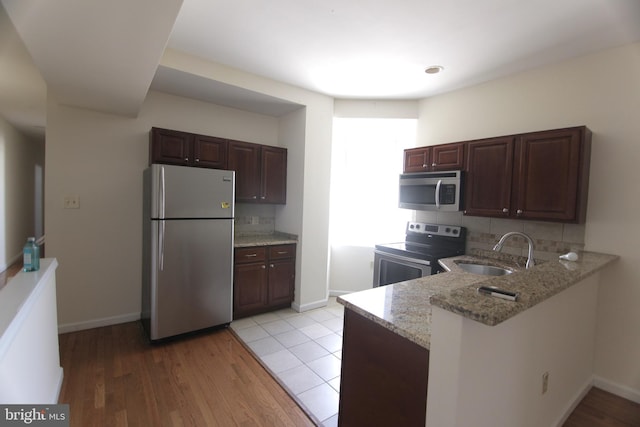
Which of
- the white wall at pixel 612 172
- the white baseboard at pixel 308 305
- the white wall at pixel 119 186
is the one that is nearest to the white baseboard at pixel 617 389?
the white wall at pixel 612 172

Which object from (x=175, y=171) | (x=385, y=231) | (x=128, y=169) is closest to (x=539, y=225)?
(x=385, y=231)

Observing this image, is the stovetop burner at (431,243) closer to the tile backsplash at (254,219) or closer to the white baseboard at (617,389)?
the white baseboard at (617,389)

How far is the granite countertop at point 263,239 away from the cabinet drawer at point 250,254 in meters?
0.06

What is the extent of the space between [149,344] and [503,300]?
9.22 ft

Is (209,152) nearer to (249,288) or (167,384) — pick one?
(249,288)

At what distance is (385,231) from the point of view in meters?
3.96

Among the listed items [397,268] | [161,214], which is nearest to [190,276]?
[161,214]

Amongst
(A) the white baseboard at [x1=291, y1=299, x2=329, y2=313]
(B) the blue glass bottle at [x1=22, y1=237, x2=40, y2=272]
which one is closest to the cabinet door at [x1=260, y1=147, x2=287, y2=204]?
(A) the white baseboard at [x1=291, y1=299, x2=329, y2=313]

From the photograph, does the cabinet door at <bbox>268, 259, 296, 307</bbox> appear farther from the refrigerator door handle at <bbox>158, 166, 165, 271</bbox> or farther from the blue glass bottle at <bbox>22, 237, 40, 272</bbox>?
the blue glass bottle at <bbox>22, 237, 40, 272</bbox>

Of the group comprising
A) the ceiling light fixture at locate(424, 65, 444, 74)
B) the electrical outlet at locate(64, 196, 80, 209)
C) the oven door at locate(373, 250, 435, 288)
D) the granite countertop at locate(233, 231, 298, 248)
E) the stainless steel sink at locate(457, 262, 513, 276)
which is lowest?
the oven door at locate(373, 250, 435, 288)

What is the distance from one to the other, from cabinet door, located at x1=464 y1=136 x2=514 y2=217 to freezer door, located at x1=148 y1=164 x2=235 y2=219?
2.29 meters

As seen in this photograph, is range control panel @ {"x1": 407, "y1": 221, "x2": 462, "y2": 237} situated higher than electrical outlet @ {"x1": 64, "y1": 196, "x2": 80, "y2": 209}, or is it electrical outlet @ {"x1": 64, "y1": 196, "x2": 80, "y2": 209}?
electrical outlet @ {"x1": 64, "y1": 196, "x2": 80, "y2": 209}

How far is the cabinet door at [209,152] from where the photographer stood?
9.77 ft

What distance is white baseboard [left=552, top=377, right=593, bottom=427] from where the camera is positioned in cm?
181
